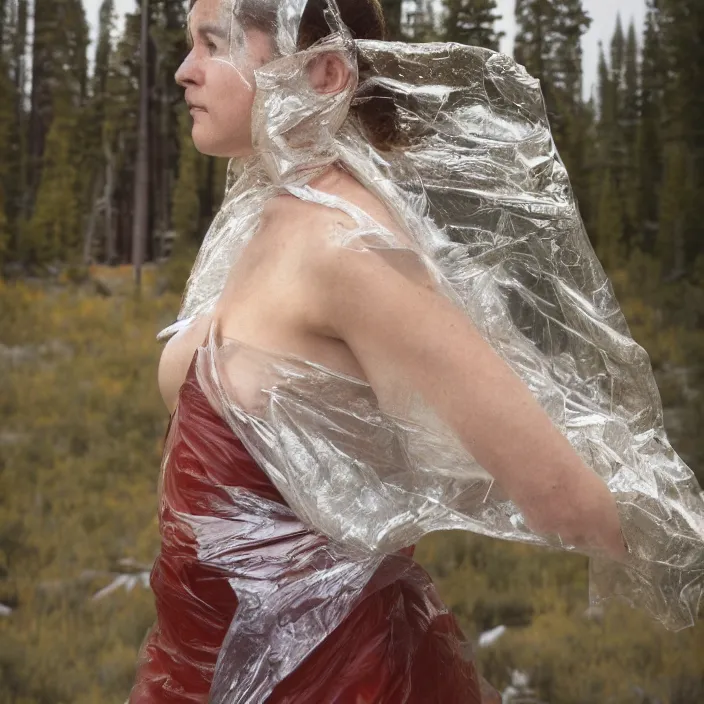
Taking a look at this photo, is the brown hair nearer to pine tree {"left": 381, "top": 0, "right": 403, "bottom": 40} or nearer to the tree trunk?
pine tree {"left": 381, "top": 0, "right": 403, "bottom": 40}

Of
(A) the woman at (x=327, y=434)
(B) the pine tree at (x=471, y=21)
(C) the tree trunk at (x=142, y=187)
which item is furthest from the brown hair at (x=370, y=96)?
(C) the tree trunk at (x=142, y=187)

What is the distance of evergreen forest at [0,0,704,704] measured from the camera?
1.51 m

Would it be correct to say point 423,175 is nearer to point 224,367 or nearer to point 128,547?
point 224,367

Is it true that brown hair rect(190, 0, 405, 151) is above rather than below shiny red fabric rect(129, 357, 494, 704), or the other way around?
above

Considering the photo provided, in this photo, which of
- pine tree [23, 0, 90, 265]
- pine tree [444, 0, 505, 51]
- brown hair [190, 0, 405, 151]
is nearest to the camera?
brown hair [190, 0, 405, 151]

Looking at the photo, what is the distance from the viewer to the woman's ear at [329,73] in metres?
0.66

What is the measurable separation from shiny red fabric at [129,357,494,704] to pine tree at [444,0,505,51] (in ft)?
3.17

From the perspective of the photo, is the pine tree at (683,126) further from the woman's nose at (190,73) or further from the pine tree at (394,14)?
the woman's nose at (190,73)

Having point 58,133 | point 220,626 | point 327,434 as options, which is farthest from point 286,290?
point 58,133

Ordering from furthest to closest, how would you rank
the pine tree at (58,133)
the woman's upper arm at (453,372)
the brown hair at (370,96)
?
the pine tree at (58,133) < the brown hair at (370,96) < the woman's upper arm at (453,372)

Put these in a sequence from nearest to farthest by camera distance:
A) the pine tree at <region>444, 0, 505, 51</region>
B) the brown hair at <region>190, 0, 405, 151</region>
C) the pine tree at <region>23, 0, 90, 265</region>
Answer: the brown hair at <region>190, 0, 405, 151</region>
the pine tree at <region>444, 0, 505, 51</region>
the pine tree at <region>23, 0, 90, 265</region>

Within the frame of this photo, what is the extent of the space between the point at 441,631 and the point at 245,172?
0.43m

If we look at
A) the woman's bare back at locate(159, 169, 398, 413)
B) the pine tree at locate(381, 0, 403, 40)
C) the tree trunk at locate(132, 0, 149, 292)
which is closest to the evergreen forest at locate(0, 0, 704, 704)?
the tree trunk at locate(132, 0, 149, 292)

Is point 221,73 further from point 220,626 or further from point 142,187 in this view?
point 142,187
